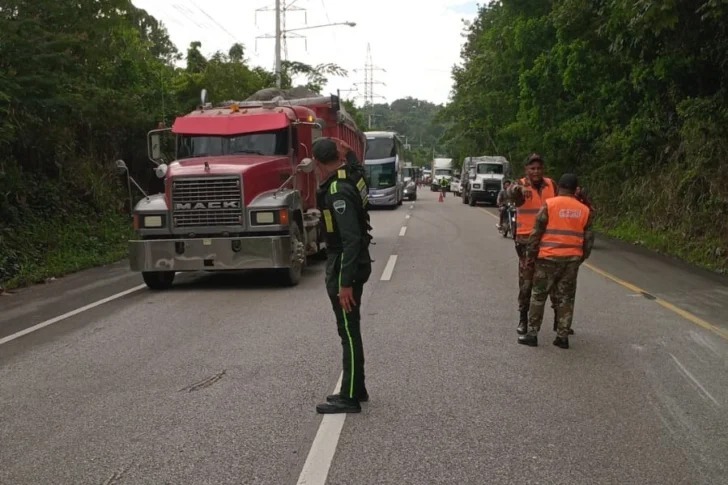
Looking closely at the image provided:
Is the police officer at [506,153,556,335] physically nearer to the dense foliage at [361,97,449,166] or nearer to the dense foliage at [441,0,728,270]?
the dense foliage at [441,0,728,270]

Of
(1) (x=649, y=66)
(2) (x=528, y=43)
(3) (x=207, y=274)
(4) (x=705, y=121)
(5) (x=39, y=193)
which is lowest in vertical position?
(3) (x=207, y=274)

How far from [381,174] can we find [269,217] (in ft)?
80.2

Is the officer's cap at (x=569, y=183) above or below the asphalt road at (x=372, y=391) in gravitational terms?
above

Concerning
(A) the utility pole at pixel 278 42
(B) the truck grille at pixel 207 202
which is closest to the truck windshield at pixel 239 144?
(B) the truck grille at pixel 207 202

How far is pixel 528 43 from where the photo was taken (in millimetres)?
30625

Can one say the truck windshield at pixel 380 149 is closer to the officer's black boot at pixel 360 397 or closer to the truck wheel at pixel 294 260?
the truck wheel at pixel 294 260

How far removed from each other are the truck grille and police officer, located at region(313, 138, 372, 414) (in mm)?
6088

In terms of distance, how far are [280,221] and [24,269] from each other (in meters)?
5.13

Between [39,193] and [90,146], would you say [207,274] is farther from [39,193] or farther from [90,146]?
[90,146]

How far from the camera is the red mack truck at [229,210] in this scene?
1144 cm

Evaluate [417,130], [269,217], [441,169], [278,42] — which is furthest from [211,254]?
[417,130]

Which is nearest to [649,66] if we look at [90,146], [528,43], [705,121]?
[705,121]

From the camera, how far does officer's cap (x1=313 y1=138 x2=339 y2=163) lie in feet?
17.8

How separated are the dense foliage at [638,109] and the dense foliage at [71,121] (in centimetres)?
1054
